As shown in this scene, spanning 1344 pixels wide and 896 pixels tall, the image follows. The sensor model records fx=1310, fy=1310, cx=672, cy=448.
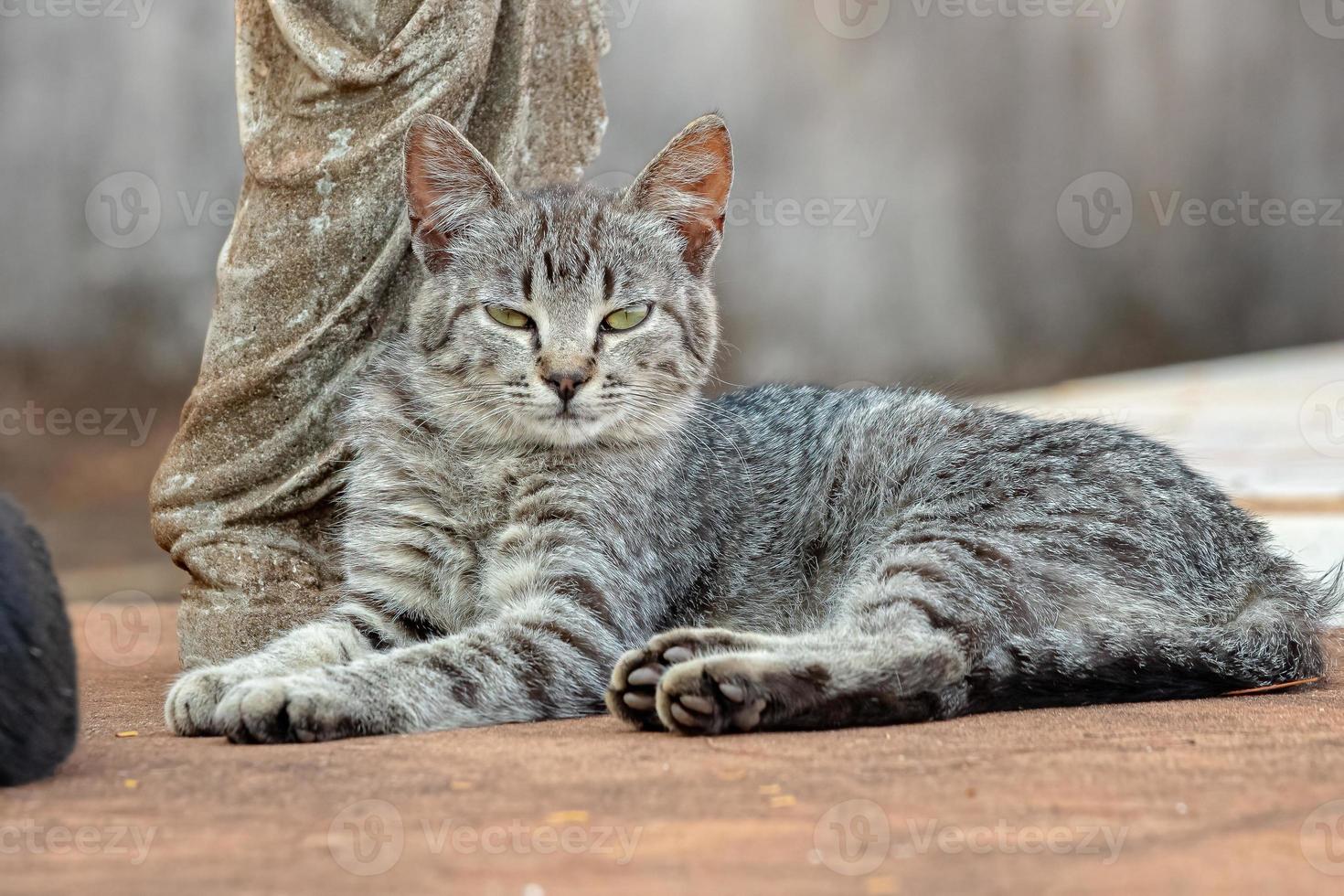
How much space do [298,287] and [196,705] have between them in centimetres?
164

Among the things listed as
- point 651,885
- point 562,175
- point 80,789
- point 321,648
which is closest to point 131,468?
point 562,175

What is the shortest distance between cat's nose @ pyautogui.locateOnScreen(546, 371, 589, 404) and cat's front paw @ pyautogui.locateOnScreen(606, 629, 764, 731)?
2.65 feet

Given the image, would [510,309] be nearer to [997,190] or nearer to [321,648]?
[321,648]

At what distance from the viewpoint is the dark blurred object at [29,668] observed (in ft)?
8.21

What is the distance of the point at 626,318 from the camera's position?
389 cm

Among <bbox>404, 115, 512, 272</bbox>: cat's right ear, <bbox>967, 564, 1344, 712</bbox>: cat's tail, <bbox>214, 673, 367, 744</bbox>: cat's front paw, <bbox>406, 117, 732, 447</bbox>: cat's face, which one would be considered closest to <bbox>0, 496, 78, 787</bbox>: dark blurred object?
<bbox>214, 673, 367, 744</bbox>: cat's front paw

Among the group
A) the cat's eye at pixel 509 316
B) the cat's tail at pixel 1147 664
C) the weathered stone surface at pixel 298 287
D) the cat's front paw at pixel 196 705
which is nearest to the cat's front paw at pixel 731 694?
the cat's tail at pixel 1147 664

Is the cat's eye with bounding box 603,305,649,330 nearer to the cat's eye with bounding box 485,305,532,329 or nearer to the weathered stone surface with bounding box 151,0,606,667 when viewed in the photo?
the cat's eye with bounding box 485,305,532,329

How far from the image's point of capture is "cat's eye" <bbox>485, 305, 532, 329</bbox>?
3797 millimetres

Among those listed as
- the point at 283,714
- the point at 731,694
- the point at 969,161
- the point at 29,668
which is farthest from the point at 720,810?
the point at 969,161

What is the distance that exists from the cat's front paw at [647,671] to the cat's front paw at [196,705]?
3.26 ft

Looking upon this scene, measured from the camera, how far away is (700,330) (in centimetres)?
416

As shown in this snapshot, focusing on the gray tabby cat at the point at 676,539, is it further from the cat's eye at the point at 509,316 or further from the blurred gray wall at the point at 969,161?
Result: the blurred gray wall at the point at 969,161

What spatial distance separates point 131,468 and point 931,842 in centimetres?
924
